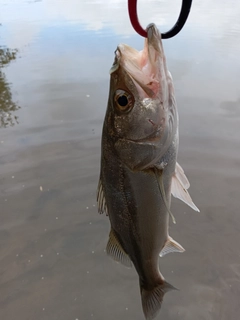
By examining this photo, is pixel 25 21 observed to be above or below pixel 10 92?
above

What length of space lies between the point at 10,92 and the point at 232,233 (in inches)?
237

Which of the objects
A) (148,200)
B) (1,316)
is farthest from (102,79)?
(148,200)

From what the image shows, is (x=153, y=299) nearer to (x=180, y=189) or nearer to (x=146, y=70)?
(x=180, y=189)

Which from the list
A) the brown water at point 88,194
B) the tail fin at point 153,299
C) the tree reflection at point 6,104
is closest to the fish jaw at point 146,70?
the tail fin at point 153,299

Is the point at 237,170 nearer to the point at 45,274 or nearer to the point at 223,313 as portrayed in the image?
the point at 223,313

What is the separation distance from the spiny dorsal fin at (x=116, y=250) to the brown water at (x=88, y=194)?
133cm

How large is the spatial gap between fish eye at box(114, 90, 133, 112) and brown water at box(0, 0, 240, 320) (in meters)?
2.24

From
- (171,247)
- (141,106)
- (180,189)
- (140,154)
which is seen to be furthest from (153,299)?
(141,106)

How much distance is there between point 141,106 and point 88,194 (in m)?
3.03

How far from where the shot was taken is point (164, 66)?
5.29 ft

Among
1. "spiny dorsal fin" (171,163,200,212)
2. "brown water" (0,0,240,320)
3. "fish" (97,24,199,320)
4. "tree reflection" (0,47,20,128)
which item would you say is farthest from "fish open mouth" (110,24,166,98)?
"tree reflection" (0,47,20,128)

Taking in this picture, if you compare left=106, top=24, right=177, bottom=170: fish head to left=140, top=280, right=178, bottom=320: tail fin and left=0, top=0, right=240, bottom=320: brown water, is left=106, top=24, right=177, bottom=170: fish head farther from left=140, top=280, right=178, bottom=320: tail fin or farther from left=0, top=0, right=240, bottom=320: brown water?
left=0, top=0, right=240, bottom=320: brown water

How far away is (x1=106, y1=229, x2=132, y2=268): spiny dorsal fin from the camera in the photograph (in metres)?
2.08

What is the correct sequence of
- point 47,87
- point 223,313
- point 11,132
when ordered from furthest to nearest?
point 47,87, point 11,132, point 223,313
